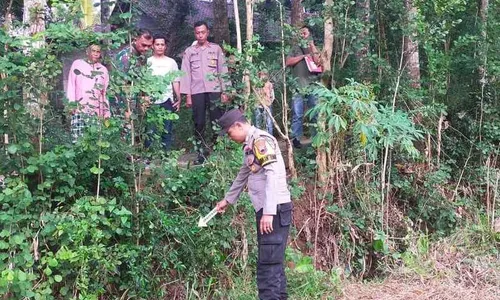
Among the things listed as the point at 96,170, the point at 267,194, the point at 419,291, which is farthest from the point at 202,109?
the point at 419,291

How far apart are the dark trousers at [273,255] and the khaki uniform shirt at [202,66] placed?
97.5 inches

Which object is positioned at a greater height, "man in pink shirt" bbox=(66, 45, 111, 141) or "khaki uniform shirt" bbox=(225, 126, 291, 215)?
"man in pink shirt" bbox=(66, 45, 111, 141)

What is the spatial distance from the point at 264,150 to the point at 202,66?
2669 millimetres

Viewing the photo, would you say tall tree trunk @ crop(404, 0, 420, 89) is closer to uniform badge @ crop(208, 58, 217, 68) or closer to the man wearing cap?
uniform badge @ crop(208, 58, 217, 68)

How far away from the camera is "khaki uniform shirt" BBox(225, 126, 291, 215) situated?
12.6 ft

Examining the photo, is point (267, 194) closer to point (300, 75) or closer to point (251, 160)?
point (251, 160)

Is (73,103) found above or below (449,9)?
below

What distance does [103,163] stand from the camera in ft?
15.2

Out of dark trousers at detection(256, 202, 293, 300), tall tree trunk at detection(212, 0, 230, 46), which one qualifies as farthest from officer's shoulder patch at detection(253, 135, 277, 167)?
tall tree trunk at detection(212, 0, 230, 46)

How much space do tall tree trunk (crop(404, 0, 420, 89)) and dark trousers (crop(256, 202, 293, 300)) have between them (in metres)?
3.38

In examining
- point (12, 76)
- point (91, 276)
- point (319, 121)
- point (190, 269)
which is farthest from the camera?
point (319, 121)

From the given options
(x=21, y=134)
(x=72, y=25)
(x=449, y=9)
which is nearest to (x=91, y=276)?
(x=21, y=134)

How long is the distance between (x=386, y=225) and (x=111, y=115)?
3.29 metres

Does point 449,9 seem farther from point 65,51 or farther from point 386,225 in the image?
point 65,51
